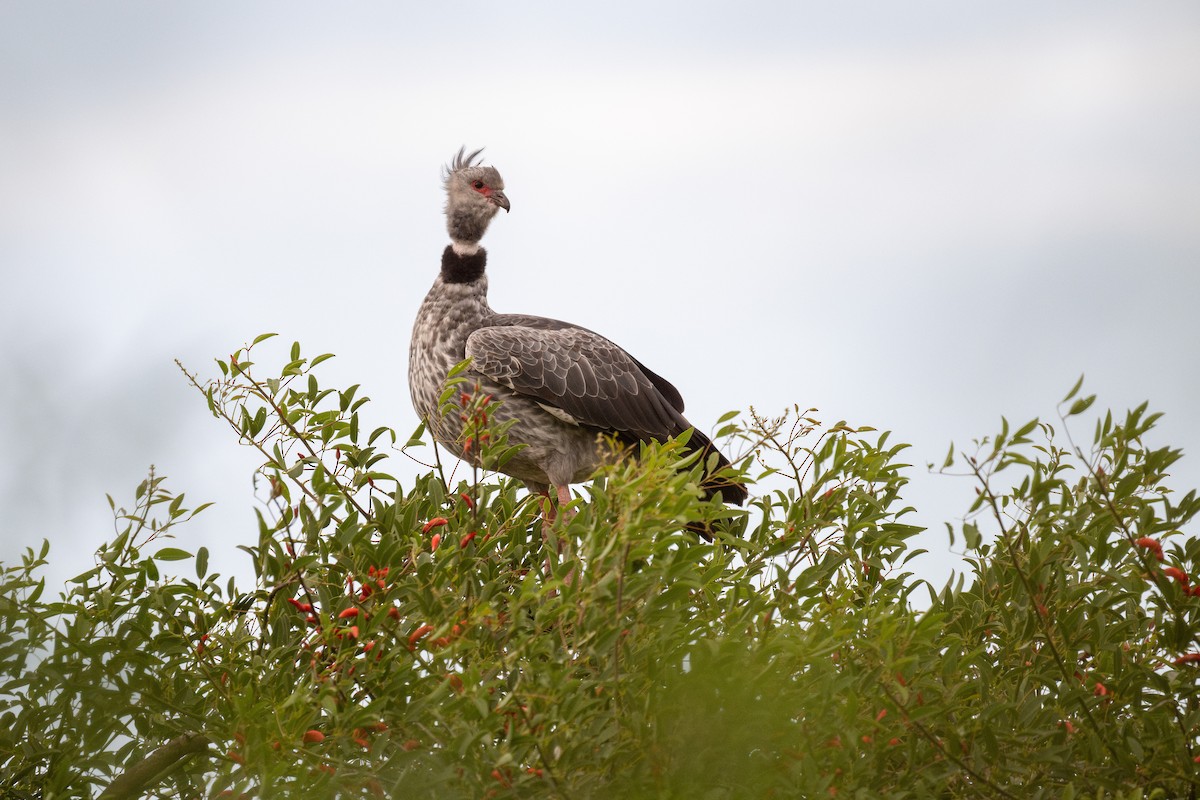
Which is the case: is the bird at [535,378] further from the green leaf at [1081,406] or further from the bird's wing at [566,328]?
the green leaf at [1081,406]

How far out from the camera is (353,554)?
7.86 feet

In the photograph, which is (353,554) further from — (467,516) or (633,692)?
(633,692)

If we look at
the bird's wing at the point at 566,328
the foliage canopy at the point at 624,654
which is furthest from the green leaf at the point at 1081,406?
the bird's wing at the point at 566,328

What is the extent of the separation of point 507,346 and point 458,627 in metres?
3.60

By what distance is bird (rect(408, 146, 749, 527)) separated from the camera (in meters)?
5.38

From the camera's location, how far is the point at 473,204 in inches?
244

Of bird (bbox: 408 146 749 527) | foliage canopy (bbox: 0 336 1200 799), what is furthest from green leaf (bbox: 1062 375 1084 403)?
bird (bbox: 408 146 749 527)

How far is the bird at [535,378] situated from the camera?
17.6 feet

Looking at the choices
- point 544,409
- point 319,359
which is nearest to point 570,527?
point 319,359

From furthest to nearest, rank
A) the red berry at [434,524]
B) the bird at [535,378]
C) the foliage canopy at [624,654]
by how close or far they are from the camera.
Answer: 1. the bird at [535,378]
2. the red berry at [434,524]
3. the foliage canopy at [624,654]

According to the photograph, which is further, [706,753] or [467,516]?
[467,516]

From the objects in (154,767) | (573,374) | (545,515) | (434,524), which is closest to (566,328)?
(573,374)

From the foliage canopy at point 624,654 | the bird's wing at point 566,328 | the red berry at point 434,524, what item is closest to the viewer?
the foliage canopy at point 624,654

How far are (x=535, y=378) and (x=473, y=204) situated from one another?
4.17 ft
